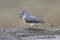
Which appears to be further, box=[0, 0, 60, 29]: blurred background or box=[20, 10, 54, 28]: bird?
box=[0, 0, 60, 29]: blurred background

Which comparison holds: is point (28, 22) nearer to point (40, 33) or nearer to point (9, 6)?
point (40, 33)

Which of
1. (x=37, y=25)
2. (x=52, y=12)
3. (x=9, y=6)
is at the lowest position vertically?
(x=37, y=25)

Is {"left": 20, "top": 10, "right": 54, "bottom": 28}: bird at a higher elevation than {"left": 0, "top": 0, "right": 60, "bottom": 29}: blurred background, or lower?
lower

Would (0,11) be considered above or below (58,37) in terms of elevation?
above

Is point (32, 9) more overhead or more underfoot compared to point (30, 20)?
more overhead

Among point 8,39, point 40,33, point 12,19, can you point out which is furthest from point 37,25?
point 12,19

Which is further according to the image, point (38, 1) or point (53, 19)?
point (38, 1)

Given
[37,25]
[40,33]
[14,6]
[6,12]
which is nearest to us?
[40,33]

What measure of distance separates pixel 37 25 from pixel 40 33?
28.8 inches

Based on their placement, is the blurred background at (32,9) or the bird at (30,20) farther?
the blurred background at (32,9)

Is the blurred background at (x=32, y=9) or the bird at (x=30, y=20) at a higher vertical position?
the blurred background at (x=32, y=9)

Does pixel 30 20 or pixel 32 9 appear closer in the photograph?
pixel 30 20

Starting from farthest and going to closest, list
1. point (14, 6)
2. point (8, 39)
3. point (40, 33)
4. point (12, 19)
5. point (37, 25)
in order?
point (14, 6) < point (12, 19) < point (37, 25) < point (40, 33) < point (8, 39)

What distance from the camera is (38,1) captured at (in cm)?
1101
